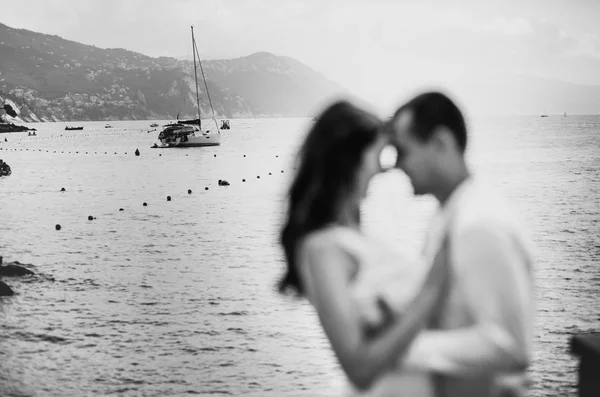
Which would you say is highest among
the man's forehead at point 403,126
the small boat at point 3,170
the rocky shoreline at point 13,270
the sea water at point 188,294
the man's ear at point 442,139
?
the man's forehead at point 403,126

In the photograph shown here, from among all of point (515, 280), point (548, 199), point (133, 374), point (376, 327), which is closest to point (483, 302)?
point (515, 280)

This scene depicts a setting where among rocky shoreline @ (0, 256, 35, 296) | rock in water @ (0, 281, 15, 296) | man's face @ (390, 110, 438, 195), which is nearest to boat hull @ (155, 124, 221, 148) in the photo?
rocky shoreline @ (0, 256, 35, 296)

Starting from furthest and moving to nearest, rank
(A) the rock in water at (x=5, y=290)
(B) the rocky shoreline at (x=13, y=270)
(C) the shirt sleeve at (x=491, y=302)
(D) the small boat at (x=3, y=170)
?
(D) the small boat at (x=3, y=170) → (B) the rocky shoreline at (x=13, y=270) → (A) the rock in water at (x=5, y=290) → (C) the shirt sleeve at (x=491, y=302)

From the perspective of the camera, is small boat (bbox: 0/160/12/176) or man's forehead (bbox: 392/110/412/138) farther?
small boat (bbox: 0/160/12/176)

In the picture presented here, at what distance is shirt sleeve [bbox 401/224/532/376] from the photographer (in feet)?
7.77

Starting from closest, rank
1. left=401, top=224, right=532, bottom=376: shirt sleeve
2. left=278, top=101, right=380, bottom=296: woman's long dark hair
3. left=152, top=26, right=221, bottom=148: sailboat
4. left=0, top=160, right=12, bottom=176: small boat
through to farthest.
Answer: left=401, top=224, right=532, bottom=376: shirt sleeve → left=278, top=101, right=380, bottom=296: woman's long dark hair → left=0, top=160, right=12, bottom=176: small boat → left=152, top=26, right=221, bottom=148: sailboat

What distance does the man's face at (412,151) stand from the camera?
2707 mm

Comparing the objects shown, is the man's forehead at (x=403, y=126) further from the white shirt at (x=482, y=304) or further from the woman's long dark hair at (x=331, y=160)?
the white shirt at (x=482, y=304)

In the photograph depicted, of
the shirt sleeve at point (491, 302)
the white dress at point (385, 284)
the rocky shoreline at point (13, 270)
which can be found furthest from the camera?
the rocky shoreline at point (13, 270)

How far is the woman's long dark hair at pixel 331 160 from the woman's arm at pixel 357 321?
21cm

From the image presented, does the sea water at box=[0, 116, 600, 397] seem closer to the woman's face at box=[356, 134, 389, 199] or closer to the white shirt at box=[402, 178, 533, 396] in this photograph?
the woman's face at box=[356, 134, 389, 199]

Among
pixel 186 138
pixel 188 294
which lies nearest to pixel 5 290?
pixel 188 294

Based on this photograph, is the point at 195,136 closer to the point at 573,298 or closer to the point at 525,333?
the point at 573,298

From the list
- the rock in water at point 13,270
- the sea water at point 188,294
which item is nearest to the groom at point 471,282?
the sea water at point 188,294
